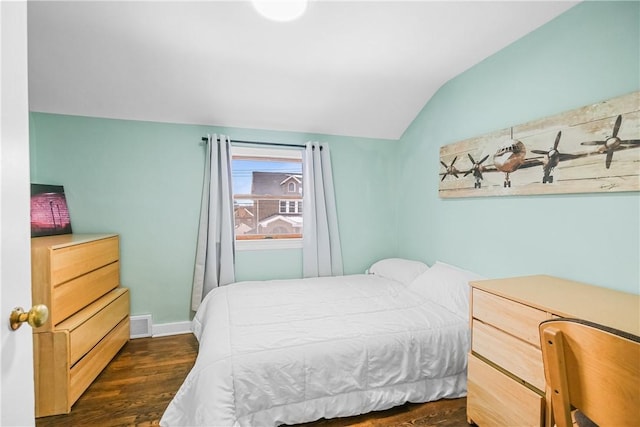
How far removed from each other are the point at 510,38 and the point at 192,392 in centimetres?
295

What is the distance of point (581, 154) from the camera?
1.62m

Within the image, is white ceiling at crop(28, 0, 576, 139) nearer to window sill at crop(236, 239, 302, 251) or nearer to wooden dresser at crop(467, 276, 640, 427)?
window sill at crop(236, 239, 302, 251)

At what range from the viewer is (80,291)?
198 cm

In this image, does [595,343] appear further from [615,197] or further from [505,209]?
[505,209]

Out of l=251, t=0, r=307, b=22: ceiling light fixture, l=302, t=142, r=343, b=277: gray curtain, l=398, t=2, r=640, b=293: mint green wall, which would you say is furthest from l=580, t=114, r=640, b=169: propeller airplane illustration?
l=302, t=142, r=343, b=277: gray curtain

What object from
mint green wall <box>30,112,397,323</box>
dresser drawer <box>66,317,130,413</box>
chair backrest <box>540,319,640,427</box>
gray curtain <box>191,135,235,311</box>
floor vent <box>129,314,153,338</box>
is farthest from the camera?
gray curtain <box>191,135,235,311</box>

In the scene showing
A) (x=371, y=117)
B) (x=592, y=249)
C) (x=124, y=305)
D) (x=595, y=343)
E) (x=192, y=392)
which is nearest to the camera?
(x=595, y=343)

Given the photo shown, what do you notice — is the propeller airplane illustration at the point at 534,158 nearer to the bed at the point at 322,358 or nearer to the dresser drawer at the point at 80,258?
the bed at the point at 322,358

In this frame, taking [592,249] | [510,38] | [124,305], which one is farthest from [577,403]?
[124,305]

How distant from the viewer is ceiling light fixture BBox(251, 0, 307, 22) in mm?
1686

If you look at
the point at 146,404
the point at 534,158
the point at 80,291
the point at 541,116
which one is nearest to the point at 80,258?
the point at 80,291

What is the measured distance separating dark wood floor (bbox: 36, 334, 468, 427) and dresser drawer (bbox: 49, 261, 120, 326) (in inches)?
21.9

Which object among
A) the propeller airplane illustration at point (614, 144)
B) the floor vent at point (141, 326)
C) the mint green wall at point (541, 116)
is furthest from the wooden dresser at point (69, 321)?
the propeller airplane illustration at point (614, 144)

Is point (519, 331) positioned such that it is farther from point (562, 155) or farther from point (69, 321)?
point (69, 321)
